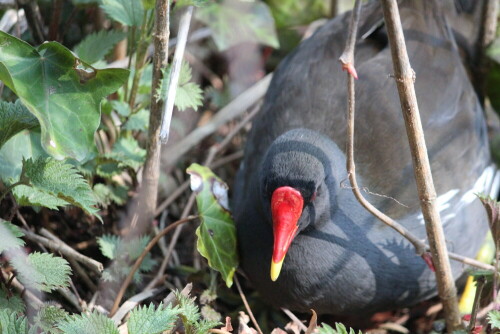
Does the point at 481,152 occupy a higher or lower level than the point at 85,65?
lower

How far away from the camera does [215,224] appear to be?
8.49 feet

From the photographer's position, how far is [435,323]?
271 cm

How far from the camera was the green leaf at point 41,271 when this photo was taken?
208cm

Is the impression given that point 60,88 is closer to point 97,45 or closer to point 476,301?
point 97,45

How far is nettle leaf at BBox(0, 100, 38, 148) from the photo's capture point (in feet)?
6.93

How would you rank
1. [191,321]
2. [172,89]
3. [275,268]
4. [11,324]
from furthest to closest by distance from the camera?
[275,268]
[172,89]
[191,321]
[11,324]

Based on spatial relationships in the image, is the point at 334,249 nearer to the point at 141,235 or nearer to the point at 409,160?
the point at 409,160

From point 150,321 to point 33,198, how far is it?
503 millimetres

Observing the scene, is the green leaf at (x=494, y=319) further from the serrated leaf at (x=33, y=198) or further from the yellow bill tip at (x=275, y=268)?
the serrated leaf at (x=33, y=198)

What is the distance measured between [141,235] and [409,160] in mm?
1047

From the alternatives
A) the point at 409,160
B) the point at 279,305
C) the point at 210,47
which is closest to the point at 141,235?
the point at 279,305

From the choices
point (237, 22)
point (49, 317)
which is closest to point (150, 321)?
point (49, 317)

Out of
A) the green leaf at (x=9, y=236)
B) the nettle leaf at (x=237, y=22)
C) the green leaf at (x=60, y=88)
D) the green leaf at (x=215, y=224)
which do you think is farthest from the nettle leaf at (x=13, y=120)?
the nettle leaf at (x=237, y=22)

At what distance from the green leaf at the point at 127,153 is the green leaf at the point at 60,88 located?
460 mm
